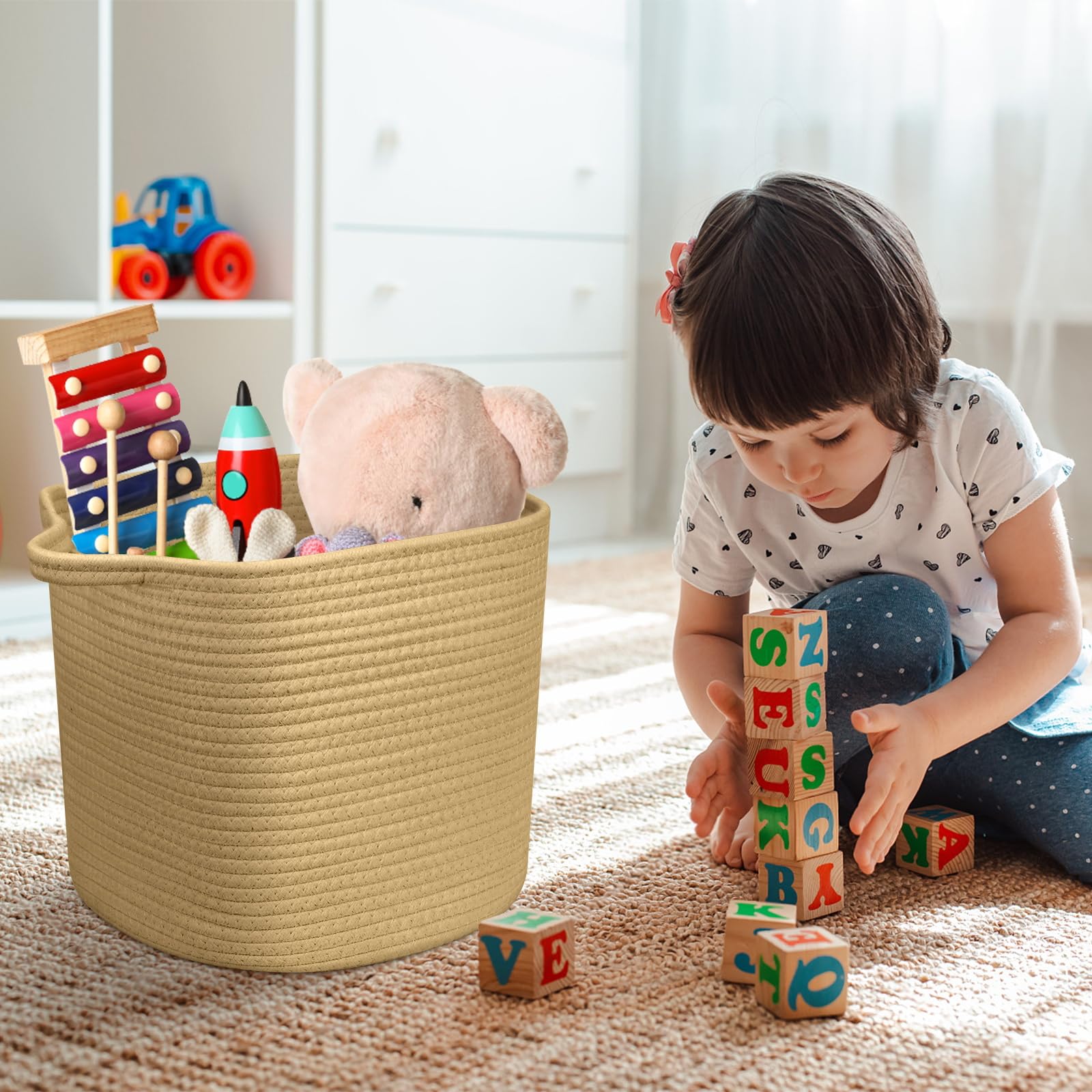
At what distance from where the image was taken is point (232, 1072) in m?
0.63

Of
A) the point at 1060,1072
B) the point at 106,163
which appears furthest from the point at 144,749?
the point at 106,163

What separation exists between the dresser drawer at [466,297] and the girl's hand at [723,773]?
1252 millimetres

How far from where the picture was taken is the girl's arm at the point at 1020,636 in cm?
82

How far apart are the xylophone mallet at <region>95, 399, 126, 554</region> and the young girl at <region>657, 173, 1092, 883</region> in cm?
33

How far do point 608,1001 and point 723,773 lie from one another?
18 centimetres

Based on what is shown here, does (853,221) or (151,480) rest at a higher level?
(853,221)

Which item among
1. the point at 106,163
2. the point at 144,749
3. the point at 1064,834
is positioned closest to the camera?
the point at 144,749

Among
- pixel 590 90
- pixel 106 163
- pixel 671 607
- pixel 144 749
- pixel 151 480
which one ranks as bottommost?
pixel 671 607

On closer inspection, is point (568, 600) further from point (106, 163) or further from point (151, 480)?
point (151, 480)

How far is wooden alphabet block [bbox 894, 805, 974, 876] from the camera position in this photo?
0.89m

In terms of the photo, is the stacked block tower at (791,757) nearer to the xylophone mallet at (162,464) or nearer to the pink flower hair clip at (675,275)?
the pink flower hair clip at (675,275)

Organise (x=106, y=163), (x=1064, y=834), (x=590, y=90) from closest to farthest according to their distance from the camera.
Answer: (x=1064, y=834)
(x=106, y=163)
(x=590, y=90)

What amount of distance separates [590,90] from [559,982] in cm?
194

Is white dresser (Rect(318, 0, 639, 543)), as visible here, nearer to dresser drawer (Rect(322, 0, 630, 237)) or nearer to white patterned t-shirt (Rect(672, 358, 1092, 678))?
dresser drawer (Rect(322, 0, 630, 237))
